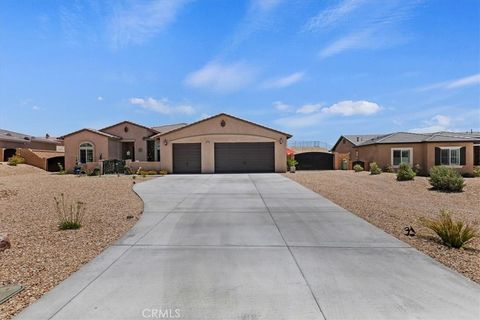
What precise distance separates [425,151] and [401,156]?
187 cm

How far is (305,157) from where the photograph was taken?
114 feet

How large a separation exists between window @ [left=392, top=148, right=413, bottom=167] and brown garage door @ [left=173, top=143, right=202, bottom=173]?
17119mm

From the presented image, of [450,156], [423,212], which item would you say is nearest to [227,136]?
[450,156]

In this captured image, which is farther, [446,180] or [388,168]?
[388,168]

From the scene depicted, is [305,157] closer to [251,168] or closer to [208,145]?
[251,168]

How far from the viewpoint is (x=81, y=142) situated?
29.0 m

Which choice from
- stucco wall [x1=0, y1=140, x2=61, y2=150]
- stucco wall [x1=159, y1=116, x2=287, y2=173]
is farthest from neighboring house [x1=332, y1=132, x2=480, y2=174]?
stucco wall [x1=0, y1=140, x2=61, y2=150]

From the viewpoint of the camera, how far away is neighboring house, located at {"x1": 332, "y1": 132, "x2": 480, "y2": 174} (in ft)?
84.2

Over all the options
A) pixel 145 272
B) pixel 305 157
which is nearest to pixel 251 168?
pixel 305 157

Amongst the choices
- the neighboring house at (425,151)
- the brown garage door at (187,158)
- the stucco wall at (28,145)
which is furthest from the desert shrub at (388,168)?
the stucco wall at (28,145)

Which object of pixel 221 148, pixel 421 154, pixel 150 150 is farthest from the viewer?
pixel 150 150

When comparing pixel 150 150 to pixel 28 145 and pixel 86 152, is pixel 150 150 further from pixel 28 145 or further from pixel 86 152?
pixel 28 145

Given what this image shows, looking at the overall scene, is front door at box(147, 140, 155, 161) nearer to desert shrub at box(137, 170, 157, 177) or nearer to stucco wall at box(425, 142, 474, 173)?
desert shrub at box(137, 170, 157, 177)

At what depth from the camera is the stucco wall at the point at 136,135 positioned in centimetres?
3153
